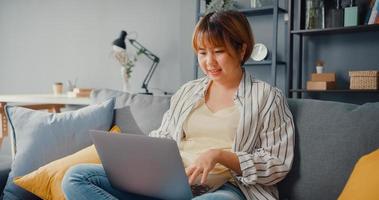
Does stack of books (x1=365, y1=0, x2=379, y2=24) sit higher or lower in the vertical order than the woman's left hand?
higher

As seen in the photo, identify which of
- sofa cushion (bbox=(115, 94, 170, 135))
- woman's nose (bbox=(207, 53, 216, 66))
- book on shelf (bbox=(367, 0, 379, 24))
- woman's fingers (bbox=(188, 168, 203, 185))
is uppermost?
book on shelf (bbox=(367, 0, 379, 24))

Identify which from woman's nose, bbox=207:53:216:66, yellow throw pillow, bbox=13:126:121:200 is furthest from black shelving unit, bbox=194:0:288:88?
yellow throw pillow, bbox=13:126:121:200

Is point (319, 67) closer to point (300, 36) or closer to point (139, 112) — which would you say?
point (300, 36)

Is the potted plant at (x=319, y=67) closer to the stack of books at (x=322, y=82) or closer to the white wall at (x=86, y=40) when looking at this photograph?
the stack of books at (x=322, y=82)

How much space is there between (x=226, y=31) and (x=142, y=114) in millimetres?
530

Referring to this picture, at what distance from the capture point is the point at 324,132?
120 cm

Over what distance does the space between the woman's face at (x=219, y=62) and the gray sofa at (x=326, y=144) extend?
23cm

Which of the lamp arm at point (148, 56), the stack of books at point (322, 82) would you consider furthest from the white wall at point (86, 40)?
the stack of books at point (322, 82)

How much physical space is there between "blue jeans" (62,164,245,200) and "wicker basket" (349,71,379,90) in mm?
1778

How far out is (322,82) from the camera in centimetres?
277

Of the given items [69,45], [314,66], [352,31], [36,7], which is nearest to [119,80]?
[69,45]

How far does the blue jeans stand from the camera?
1121mm

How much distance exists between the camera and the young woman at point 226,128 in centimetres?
114

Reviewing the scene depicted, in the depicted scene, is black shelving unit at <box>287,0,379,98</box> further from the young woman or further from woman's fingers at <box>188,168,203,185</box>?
woman's fingers at <box>188,168,203,185</box>
